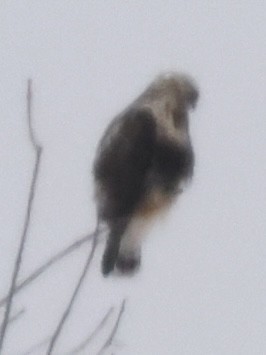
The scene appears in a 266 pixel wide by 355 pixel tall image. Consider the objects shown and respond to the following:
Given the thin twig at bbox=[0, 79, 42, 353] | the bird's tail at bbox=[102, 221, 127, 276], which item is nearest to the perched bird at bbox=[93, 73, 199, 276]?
the bird's tail at bbox=[102, 221, 127, 276]

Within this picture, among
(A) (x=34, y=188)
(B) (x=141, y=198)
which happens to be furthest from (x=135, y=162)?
(A) (x=34, y=188)

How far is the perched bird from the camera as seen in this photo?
2.94m

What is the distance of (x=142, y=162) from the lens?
305 centimetres

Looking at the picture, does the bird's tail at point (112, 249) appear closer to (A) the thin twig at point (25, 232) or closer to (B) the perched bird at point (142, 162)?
(B) the perched bird at point (142, 162)

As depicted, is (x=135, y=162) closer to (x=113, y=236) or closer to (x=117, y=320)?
(x=113, y=236)

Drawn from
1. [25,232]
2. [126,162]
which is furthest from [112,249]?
[25,232]

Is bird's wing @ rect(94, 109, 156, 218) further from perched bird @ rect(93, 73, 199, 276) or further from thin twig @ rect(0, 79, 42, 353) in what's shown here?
thin twig @ rect(0, 79, 42, 353)

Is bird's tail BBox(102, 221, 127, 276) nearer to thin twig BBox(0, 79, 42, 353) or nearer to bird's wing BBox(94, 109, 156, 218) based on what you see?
bird's wing BBox(94, 109, 156, 218)

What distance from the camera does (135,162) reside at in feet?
9.90

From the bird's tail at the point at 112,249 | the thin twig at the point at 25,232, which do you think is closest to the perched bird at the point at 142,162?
the bird's tail at the point at 112,249

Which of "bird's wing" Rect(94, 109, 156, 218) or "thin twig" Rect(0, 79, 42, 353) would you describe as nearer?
"thin twig" Rect(0, 79, 42, 353)

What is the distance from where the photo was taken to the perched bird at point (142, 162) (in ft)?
9.66

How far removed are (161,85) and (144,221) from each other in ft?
1.24

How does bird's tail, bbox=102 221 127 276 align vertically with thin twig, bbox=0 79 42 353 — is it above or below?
below
